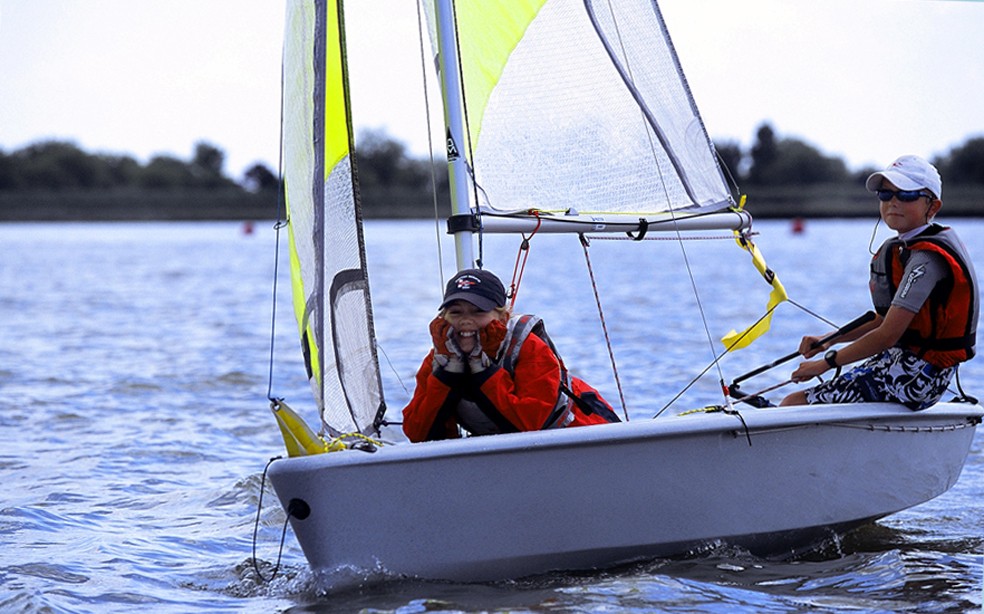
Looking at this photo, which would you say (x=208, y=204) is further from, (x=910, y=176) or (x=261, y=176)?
(x=910, y=176)

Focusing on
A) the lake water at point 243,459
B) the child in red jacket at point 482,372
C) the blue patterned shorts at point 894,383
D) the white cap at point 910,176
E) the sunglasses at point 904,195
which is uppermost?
the white cap at point 910,176

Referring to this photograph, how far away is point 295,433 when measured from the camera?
3828 millimetres

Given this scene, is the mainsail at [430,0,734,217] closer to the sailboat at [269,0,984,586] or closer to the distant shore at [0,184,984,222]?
the sailboat at [269,0,984,586]

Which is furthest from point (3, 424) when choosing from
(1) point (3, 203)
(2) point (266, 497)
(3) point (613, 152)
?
(1) point (3, 203)

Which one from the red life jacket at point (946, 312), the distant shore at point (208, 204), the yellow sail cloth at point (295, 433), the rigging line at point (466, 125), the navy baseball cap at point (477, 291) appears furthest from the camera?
the distant shore at point (208, 204)

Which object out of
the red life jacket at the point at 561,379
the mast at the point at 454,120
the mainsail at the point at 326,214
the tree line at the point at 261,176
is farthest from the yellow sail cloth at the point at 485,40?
the tree line at the point at 261,176

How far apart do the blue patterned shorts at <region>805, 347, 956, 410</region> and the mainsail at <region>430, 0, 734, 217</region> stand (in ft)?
3.39

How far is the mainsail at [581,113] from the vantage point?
4930 mm

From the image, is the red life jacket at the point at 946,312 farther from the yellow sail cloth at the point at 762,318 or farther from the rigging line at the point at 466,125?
the rigging line at the point at 466,125

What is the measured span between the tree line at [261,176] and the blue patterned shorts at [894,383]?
5833 centimetres

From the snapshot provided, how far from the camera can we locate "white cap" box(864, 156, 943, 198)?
4.43 m

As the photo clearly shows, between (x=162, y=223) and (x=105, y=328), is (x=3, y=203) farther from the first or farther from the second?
(x=105, y=328)

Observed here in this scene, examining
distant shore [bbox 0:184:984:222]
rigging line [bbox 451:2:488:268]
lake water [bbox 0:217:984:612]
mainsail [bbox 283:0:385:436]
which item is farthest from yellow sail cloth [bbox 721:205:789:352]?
distant shore [bbox 0:184:984:222]

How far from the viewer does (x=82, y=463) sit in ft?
21.6
